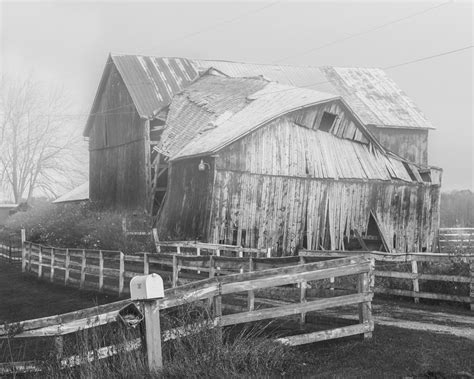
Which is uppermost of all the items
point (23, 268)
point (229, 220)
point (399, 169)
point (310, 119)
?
point (310, 119)

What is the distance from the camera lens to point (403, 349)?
868 cm

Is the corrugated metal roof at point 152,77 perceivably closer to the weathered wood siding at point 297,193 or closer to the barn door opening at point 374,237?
the weathered wood siding at point 297,193

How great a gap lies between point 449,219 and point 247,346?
→ 43.0 meters

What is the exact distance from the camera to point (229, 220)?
77.1ft

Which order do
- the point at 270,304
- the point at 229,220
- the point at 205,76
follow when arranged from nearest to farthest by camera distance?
the point at 270,304 < the point at 229,220 < the point at 205,76

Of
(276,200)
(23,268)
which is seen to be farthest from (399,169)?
(23,268)

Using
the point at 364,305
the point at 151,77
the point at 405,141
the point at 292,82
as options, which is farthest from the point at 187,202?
the point at 405,141

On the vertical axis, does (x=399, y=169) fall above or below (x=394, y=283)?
above

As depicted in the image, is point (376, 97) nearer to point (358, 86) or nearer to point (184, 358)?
point (358, 86)

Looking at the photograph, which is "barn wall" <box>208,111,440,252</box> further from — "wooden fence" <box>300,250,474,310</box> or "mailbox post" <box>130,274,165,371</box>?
"mailbox post" <box>130,274,165,371</box>

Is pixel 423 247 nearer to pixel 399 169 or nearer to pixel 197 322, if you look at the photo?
pixel 399 169

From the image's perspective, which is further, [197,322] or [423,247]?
[423,247]

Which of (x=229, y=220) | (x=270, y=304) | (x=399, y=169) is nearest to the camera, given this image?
(x=270, y=304)

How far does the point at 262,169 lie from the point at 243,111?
3989 mm
